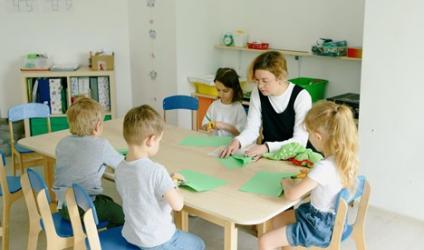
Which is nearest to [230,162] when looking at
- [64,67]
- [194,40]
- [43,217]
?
[43,217]

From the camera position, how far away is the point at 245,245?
319cm

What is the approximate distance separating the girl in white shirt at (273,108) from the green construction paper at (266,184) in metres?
0.27

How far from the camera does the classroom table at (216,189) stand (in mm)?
2088

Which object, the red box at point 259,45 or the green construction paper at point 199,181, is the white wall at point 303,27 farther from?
the green construction paper at point 199,181

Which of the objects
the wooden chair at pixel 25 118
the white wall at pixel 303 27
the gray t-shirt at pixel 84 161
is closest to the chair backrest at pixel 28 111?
the wooden chair at pixel 25 118

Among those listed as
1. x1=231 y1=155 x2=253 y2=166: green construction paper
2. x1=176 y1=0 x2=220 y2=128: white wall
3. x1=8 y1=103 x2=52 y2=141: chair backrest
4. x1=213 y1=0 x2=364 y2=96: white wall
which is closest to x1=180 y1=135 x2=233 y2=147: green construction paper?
x1=231 y1=155 x2=253 y2=166: green construction paper

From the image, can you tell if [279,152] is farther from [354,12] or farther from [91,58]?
[91,58]

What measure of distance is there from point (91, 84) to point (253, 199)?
340 cm

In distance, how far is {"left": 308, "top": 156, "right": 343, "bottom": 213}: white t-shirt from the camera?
7.07 feet

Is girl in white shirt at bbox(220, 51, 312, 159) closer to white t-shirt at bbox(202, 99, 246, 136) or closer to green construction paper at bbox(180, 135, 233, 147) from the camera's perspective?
green construction paper at bbox(180, 135, 233, 147)

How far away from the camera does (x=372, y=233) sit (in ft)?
11.1

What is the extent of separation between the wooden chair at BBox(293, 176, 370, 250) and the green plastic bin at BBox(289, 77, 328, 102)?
204 centimetres

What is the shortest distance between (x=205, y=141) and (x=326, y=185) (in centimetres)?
102

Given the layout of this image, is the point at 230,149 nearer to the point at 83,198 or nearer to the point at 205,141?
the point at 205,141
